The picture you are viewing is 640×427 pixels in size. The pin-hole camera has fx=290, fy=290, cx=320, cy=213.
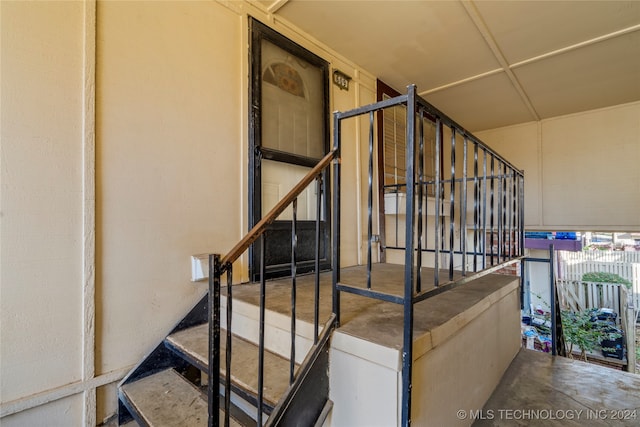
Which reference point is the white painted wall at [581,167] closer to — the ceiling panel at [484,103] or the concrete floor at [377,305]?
the ceiling panel at [484,103]

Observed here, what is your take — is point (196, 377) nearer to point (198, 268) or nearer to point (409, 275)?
point (198, 268)

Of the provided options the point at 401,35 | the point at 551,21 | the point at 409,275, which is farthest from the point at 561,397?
the point at 401,35

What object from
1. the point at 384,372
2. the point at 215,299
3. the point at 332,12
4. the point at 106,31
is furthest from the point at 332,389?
the point at 332,12

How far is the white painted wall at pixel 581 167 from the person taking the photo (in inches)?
164

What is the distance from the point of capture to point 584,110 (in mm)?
4426

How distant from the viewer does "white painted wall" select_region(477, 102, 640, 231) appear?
4168 mm

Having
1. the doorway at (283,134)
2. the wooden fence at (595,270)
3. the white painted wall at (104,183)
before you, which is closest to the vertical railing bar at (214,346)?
the white painted wall at (104,183)

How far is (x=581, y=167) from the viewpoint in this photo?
4520 mm

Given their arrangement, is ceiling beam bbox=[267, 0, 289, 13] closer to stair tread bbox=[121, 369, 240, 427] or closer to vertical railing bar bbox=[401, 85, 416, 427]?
vertical railing bar bbox=[401, 85, 416, 427]

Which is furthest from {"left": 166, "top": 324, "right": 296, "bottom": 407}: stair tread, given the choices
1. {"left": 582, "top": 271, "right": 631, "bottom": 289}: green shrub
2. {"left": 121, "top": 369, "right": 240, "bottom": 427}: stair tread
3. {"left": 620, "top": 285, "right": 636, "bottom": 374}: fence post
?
{"left": 582, "top": 271, "right": 631, "bottom": 289}: green shrub

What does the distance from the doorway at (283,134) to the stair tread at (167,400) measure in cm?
86

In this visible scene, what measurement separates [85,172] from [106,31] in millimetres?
810

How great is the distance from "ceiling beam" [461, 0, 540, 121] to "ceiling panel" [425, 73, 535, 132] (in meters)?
0.06

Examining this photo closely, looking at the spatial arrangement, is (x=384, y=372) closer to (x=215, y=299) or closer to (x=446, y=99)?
(x=215, y=299)
